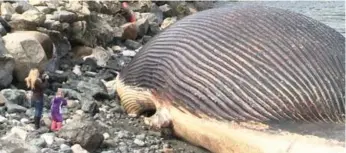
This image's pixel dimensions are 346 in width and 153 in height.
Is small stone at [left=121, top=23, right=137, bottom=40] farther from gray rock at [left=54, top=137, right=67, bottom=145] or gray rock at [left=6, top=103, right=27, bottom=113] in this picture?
gray rock at [left=54, top=137, right=67, bottom=145]

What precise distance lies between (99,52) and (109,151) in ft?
17.2

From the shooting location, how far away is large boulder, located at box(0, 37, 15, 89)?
968 centimetres

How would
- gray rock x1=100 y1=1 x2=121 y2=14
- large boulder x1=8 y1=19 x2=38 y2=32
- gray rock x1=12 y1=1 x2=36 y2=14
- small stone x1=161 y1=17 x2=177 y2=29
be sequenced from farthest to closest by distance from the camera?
small stone x1=161 y1=17 x2=177 y2=29
gray rock x1=100 y1=1 x2=121 y2=14
gray rock x1=12 y1=1 x2=36 y2=14
large boulder x1=8 y1=19 x2=38 y2=32

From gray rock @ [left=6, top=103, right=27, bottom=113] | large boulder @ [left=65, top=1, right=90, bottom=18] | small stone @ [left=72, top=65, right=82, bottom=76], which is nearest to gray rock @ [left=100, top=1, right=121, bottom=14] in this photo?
large boulder @ [left=65, top=1, right=90, bottom=18]

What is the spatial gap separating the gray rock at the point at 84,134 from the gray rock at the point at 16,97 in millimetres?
1294

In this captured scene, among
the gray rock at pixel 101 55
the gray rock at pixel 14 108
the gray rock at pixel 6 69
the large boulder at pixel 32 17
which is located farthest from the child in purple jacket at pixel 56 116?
the gray rock at pixel 101 55

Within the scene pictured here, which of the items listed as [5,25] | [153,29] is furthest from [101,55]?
[153,29]

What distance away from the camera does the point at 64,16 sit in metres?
12.9

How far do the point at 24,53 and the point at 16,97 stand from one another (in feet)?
3.47

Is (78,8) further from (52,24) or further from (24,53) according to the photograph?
(24,53)

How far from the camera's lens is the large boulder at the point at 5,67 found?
9.68 meters

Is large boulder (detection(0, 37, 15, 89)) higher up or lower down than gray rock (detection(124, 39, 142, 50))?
higher up

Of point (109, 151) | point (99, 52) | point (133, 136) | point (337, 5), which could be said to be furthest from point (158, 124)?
point (337, 5)

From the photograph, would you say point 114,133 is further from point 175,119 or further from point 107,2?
point 107,2
